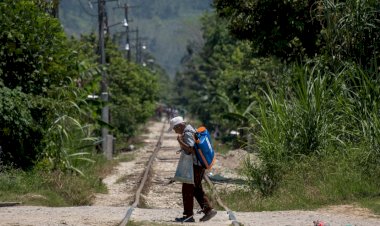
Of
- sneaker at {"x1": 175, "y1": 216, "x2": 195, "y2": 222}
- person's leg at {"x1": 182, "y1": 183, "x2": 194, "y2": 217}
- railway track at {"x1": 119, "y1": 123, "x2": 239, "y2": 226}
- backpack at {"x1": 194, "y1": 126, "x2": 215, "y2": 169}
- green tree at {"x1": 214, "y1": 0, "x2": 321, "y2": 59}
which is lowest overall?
railway track at {"x1": 119, "y1": 123, "x2": 239, "y2": 226}

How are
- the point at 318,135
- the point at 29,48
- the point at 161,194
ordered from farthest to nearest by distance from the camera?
1. the point at 29,48
2. the point at 161,194
3. the point at 318,135

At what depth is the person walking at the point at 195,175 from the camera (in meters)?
15.0

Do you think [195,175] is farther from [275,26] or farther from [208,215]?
[275,26]

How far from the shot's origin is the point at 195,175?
49.9 ft

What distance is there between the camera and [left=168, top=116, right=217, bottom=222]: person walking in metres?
15.0

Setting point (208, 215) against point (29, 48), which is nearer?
point (208, 215)

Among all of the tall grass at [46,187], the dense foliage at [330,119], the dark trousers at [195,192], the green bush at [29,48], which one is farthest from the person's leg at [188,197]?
the green bush at [29,48]

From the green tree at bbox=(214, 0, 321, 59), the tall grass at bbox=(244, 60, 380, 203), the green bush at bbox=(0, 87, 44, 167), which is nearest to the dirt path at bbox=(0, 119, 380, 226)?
the tall grass at bbox=(244, 60, 380, 203)

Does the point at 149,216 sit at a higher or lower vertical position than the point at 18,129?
lower

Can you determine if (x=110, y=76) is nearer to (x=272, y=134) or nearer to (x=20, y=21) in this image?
(x=20, y=21)

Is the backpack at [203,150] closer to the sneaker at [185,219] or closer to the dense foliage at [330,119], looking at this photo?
the sneaker at [185,219]

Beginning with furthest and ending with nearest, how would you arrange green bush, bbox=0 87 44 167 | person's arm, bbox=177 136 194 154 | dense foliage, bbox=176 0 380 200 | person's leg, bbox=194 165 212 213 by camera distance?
green bush, bbox=0 87 44 167 < dense foliage, bbox=176 0 380 200 < person's leg, bbox=194 165 212 213 < person's arm, bbox=177 136 194 154

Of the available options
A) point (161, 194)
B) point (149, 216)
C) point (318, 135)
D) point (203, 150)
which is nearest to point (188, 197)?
point (203, 150)

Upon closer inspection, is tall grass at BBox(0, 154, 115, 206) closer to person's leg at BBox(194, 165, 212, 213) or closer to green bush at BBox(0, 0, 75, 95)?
green bush at BBox(0, 0, 75, 95)
